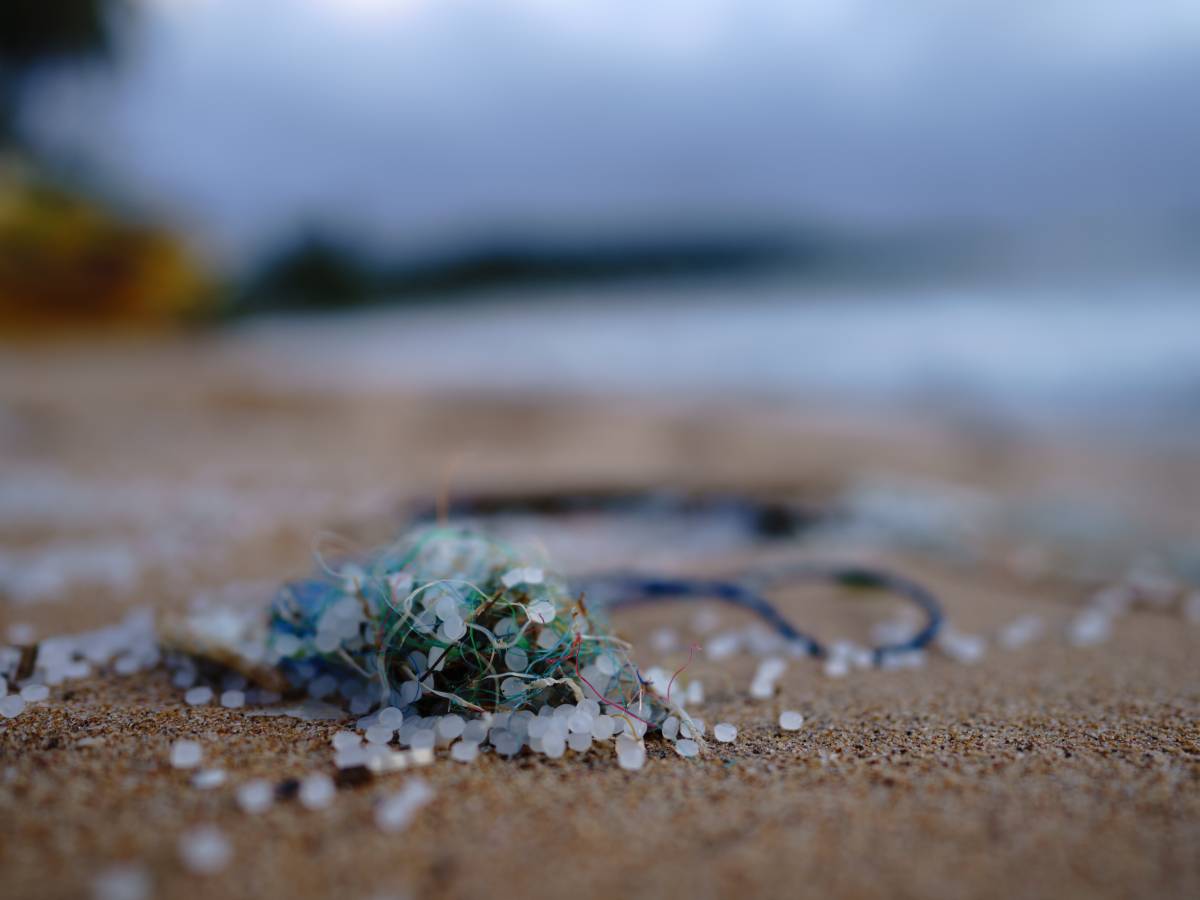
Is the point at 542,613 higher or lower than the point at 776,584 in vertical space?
higher

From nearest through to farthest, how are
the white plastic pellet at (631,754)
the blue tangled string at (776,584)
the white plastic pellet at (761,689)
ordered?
the white plastic pellet at (631,754), the white plastic pellet at (761,689), the blue tangled string at (776,584)

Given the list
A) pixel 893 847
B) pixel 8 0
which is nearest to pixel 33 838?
pixel 893 847

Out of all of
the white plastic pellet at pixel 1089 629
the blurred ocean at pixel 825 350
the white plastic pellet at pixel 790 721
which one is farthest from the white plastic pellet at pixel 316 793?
the blurred ocean at pixel 825 350

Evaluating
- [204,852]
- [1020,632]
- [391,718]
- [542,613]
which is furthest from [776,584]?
[204,852]

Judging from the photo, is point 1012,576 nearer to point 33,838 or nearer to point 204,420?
point 33,838

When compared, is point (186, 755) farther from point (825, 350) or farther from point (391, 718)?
point (825, 350)

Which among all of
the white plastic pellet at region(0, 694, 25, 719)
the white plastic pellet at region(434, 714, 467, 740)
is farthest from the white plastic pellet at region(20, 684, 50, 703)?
the white plastic pellet at region(434, 714, 467, 740)

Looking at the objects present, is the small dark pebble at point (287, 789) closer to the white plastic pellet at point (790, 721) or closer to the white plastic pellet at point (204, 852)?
the white plastic pellet at point (204, 852)

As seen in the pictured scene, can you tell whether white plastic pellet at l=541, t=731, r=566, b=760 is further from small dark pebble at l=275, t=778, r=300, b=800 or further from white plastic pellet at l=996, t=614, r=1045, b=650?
white plastic pellet at l=996, t=614, r=1045, b=650
